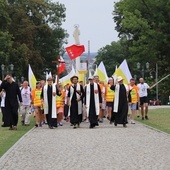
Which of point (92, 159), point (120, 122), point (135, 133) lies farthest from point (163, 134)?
point (92, 159)

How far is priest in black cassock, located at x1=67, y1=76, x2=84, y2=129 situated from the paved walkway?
3087mm

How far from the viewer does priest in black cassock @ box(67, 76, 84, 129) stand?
71.2 ft

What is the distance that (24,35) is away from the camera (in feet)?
237

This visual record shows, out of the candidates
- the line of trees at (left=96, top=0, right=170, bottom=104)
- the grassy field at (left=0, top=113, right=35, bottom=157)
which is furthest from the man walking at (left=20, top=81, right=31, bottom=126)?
the line of trees at (left=96, top=0, right=170, bottom=104)

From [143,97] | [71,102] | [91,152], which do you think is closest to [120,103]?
[71,102]

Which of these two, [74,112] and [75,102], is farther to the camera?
[75,102]

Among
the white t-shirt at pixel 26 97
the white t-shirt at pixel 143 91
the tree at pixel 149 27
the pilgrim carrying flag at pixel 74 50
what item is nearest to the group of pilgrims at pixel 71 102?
the white t-shirt at pixel 26 97

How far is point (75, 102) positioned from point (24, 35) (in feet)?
168

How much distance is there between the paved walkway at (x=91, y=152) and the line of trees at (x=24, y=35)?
4725cm

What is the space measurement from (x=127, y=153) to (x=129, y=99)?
9.57 m

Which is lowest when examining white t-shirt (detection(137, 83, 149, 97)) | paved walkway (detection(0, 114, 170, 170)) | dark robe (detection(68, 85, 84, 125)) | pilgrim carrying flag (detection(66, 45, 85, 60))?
paved walkway (detection(0, 114, 170, 170))

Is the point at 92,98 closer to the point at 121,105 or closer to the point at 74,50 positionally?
the point at 121,105

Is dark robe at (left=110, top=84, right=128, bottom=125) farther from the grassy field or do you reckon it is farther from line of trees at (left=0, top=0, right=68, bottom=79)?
line of trees at (left=0, top=0, right=68, bottom=79)

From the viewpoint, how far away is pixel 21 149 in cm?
1421
